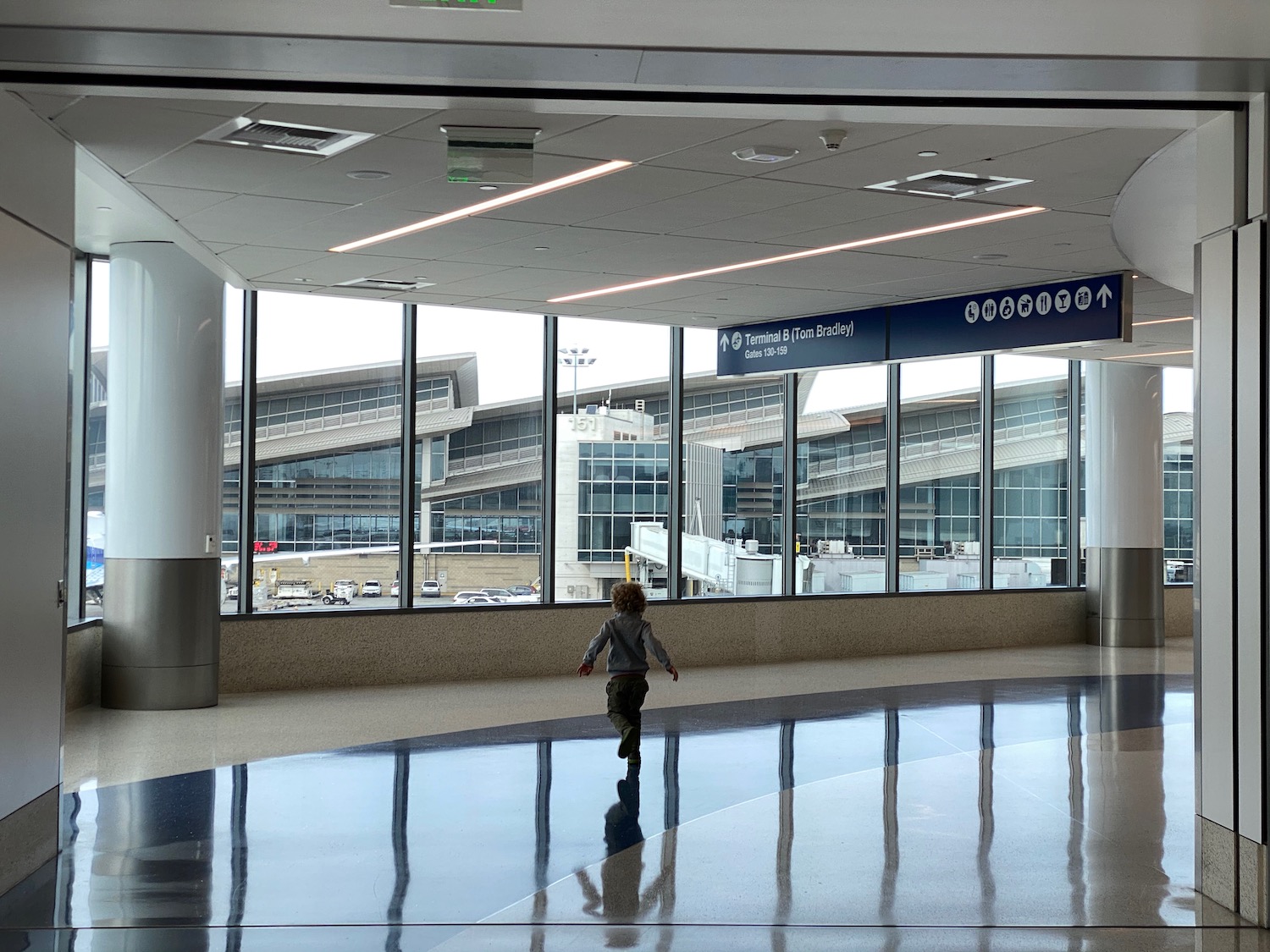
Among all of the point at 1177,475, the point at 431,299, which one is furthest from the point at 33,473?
the point at 1177,475

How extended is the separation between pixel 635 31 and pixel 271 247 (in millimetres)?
5288

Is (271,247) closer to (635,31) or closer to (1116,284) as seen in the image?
(635,31)

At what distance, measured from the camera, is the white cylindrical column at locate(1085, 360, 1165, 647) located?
1725cm

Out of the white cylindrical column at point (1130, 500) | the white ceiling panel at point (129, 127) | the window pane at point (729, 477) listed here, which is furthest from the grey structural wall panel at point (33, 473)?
the white cylindrical column at point (1130, 500)

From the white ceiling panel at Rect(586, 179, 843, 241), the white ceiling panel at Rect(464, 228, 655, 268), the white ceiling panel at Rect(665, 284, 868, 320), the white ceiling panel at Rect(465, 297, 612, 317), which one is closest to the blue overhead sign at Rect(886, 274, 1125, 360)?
the white ceiling panel at Rect(665, 284, 868, 320)

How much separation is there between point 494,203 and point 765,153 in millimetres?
1978

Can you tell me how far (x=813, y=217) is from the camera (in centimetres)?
818

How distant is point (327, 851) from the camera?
6297 millimetres

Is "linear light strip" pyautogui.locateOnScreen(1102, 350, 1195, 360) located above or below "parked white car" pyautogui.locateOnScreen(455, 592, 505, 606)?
above

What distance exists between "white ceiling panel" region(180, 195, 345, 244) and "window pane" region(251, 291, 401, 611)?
331cm

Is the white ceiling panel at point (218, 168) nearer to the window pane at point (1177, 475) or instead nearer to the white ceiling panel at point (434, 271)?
the white ceiling panel at point (434, 271)

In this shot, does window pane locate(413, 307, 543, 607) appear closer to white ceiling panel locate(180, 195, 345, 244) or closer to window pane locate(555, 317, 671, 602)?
window pane locate(555, 317, 671, 602)

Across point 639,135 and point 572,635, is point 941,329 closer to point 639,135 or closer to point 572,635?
point 572,635

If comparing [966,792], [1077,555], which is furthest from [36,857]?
[1077,555]
